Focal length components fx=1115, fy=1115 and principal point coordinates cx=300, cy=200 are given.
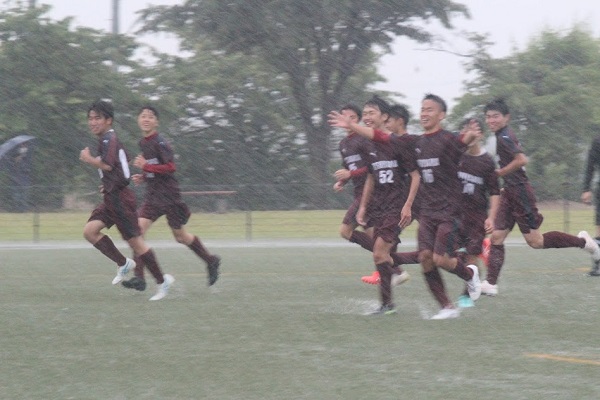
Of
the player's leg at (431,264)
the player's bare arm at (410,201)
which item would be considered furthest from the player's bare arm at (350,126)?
the player's bare arm at (410,201)

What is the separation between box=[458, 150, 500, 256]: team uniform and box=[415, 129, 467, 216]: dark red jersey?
1274 millimetres

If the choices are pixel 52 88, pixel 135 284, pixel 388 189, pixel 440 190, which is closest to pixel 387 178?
pixel 388 189

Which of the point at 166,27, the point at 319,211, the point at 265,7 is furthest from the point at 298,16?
the point at 319,211

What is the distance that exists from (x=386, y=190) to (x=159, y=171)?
7.56 ft

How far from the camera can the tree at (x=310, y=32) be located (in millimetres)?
37781

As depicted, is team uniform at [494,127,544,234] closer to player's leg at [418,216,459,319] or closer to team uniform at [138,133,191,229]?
player's leg at [418,216,459,319]

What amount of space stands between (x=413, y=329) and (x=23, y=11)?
2961 cm

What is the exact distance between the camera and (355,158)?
11.2 meters

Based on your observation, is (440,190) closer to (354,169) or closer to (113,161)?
(354,169)

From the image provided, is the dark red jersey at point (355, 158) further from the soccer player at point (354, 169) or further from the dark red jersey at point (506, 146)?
the dark red jersey at point (506, 146)

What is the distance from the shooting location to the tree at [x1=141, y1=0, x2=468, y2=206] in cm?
3778

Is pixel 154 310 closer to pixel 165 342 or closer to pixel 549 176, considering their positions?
pixel 165 342

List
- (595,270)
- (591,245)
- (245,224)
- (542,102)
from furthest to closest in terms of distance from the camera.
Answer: (542,102), (245,224), (595,270), (591,245)

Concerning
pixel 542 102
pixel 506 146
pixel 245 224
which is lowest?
pixel 245 224
